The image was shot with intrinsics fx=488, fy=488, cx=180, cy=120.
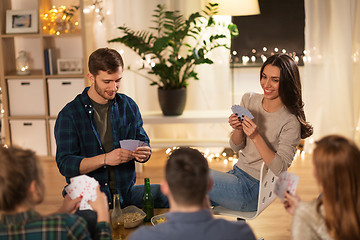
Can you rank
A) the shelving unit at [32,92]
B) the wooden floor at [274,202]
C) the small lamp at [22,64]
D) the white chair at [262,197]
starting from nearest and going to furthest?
the white chair at [262,197]
the wooden floor at [274,202]
the shelving unit at [32,92]
the small lamp at [22,64]

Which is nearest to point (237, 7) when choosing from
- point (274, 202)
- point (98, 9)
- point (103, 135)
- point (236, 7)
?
point (236, 7)

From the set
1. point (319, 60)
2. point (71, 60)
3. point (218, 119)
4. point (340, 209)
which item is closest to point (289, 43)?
point (319, 60)

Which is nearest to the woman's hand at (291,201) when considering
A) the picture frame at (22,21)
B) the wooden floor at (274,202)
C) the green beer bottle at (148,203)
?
the green beer bottle at (148,203)

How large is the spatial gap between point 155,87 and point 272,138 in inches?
113

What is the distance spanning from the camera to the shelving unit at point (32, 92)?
5.09 m

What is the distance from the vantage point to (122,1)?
5297 mm

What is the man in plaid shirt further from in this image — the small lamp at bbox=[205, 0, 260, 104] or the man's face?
the small lamp at bbox=[205, 0, 260, 104]

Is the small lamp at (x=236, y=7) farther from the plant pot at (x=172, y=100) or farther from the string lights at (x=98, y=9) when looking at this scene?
the string lights at (x=98, y=9)

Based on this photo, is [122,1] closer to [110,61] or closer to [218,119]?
[218,119]

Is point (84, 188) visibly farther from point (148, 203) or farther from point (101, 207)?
point (148, 203)

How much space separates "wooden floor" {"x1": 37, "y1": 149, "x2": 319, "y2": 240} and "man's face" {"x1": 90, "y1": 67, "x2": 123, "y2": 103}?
110 cm

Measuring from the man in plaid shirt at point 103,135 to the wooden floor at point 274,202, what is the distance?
96 centimetres

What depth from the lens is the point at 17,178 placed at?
5.52 feet

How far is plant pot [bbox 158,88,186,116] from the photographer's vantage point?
185 inches
